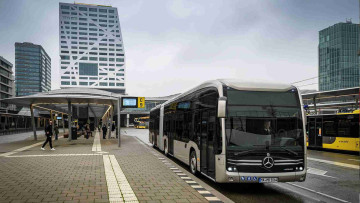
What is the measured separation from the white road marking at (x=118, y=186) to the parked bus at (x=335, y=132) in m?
14.1

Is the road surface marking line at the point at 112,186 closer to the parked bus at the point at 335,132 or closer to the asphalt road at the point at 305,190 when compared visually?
the asphalt road at the point at 305,190

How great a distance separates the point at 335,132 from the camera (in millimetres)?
19703

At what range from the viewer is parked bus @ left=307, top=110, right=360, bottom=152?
18453 millimetres

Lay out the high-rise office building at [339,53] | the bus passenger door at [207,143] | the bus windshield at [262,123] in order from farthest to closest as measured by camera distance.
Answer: the high-rise office building at [339,53] < the bus passenger door at [207,143] < the bus windshield at [262,123]

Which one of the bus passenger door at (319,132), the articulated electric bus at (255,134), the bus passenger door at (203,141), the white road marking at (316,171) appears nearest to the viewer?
the articulated electric bus at (255,134)

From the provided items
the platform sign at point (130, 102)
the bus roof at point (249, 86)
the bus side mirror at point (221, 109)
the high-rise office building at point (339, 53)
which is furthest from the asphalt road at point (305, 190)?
the high-rise office building at point (339, 53)

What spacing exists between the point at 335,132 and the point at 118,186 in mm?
16110

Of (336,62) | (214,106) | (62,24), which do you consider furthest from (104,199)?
(62,24)

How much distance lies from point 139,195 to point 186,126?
450 cm

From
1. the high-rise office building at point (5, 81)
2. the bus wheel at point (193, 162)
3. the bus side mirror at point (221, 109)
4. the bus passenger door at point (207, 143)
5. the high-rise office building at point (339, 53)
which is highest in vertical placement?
the high-rise office building at point (339, 53)

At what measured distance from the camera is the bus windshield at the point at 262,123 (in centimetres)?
768

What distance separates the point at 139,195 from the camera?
23.6 feet

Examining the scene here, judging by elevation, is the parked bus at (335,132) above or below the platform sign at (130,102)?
below

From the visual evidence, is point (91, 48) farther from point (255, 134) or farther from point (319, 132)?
point (255, 134)
